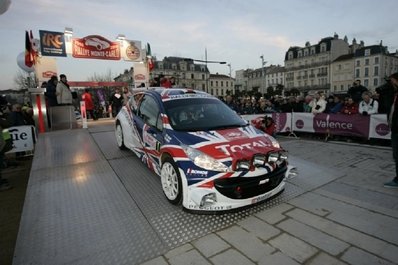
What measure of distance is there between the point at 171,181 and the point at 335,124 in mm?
7082

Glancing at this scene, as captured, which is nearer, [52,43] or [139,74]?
[52,43]

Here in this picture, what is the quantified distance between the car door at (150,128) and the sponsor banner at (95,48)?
8.82m

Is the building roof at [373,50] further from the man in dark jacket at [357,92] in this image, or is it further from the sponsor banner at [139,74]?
the sponsor banner at [139,74]

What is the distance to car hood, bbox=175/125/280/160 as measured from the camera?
3.18 m

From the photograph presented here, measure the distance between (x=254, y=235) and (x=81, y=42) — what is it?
1233 cm

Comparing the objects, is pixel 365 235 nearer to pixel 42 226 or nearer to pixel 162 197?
pixel 162 197

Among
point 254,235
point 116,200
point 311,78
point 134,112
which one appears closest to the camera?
point 254,235

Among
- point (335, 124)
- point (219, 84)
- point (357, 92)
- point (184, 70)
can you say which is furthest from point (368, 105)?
point (219, 84)

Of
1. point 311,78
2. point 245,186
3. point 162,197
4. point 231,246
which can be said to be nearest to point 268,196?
point 245,186

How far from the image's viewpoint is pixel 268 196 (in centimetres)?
337

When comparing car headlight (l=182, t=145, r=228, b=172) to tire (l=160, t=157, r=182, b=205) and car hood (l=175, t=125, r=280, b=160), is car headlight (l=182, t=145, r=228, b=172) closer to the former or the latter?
car hood (l=175, t=125, r=280, b=160)

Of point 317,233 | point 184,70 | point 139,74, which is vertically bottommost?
point 317,233

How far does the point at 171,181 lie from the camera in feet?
11.7

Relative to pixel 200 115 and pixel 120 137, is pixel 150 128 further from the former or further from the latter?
pixel 120 137
